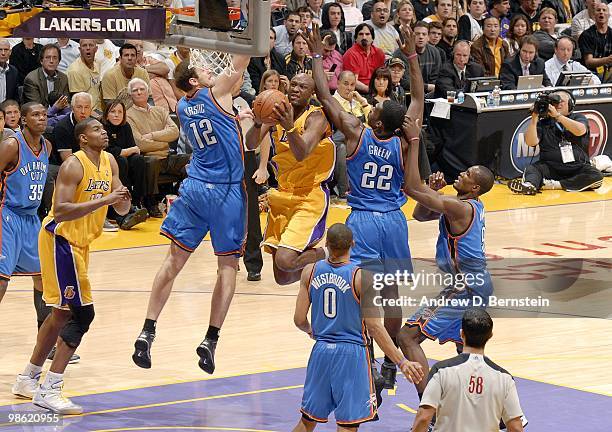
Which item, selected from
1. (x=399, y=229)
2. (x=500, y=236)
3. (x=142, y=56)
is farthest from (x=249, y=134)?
(x=142, y=56)

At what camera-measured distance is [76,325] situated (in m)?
9.54

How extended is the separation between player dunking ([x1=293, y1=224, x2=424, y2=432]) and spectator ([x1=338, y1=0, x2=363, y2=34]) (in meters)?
12.5

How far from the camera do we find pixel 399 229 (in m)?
9.89

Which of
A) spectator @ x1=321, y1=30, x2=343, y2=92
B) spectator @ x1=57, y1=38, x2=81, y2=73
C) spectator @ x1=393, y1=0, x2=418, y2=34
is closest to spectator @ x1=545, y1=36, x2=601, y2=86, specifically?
spectator @ x1=393, y1=0, x2=418, y2=34

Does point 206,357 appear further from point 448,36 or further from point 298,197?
point 448,36

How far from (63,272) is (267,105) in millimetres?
1906

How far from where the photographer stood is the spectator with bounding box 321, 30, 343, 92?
1803 cm

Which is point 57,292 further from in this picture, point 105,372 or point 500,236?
point 500,236

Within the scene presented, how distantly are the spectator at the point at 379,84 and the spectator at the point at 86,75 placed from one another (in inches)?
144

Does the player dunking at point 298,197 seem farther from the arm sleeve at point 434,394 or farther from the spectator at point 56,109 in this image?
the spectator at point 56,109

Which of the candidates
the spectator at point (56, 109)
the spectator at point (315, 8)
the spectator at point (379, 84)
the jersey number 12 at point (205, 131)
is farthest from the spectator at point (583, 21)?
the jersey number 12 at point (205, 131)

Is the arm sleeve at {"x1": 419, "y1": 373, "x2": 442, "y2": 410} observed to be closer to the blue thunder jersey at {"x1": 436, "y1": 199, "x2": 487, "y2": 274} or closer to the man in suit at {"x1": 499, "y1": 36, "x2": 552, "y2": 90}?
the blue thunder jersey at {"x1": 436, "y1": 199, "x2": 487, "y2": 274}

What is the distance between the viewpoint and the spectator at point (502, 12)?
71.6 ft

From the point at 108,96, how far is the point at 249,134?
262 inches
